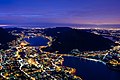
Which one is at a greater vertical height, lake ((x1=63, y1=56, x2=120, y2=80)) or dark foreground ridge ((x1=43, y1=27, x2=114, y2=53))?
dark foreground ridge ((x1=43, y1=27, x2=114, y2=53))

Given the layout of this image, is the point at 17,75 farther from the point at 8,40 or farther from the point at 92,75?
the point at 8,40

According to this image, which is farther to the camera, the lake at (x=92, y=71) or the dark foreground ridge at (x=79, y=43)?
the dark foreground ridge at (x=79, y=43)

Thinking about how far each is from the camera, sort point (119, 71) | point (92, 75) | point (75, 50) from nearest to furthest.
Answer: point (92, 75) < point (119, 71) < point (75, 50)

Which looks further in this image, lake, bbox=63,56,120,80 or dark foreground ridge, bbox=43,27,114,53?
dark foreground ridge, bbox=43,27,114,53

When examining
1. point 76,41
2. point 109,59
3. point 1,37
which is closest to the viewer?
point 109,59

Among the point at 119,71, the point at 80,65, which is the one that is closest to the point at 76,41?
the point at 80,65

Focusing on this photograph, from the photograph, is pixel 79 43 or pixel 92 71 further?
pixel 79 43

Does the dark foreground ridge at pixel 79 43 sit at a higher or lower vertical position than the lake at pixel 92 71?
higher

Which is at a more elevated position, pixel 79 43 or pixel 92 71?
pixel 79 43
